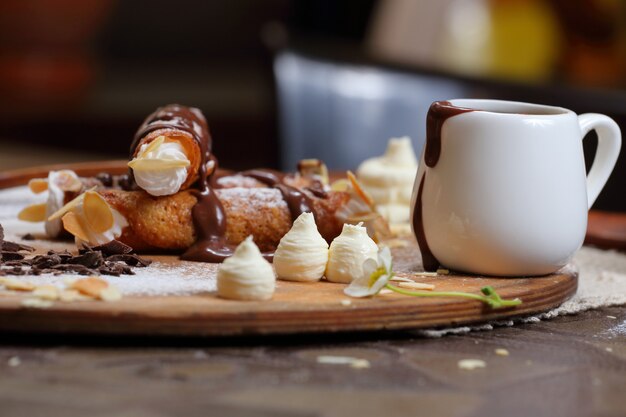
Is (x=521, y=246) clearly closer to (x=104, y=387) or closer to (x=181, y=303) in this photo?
(x=181, y=303)

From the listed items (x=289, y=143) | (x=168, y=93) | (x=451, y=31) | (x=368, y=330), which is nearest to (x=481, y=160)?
(x=368, y=330)

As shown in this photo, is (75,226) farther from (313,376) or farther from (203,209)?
(313,376)

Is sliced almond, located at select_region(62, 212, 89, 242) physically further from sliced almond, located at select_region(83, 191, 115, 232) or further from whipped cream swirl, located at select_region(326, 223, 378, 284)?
whipped cream swirl, located at select_region(326, 223, 378, 284)

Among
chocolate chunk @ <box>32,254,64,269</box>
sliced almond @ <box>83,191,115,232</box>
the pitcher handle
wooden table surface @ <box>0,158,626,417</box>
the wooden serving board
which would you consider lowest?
wooden table surface @ <box>0,158,626,417</box>

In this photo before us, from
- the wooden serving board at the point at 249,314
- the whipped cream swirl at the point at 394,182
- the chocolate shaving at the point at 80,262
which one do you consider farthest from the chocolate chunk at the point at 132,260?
the whipped cream swirl at the point at 394,182

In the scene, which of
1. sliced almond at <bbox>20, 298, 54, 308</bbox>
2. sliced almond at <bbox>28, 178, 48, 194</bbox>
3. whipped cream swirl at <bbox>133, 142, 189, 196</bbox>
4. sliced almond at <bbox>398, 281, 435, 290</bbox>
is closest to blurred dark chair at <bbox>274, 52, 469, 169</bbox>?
sliced almond at <bbox>28, 178, 48, 194</bbox>

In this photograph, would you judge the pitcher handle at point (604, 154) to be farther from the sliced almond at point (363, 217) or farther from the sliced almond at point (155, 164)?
the sliced almond at point (155, 164)
